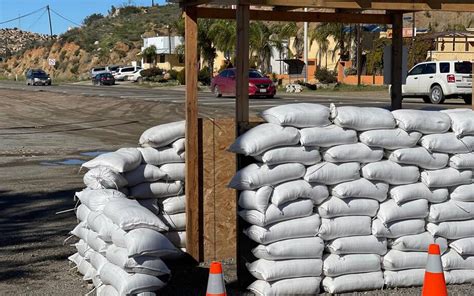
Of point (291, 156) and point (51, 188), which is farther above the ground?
point (291, 156)

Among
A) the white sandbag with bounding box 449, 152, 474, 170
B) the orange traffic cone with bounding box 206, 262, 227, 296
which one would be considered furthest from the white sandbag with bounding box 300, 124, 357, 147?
the orange traffic cone with bounding box 206, 262, 227, 296

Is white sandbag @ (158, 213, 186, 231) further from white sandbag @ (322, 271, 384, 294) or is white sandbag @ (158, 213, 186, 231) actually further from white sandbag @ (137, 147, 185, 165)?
white sandbag @ (322, 271, 384, 294)

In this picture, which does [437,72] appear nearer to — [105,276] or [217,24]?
[105,276]

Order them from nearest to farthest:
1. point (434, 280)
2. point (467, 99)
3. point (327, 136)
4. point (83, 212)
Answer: point (434, 280), point (327, 136), point (83, 212), point (467, 99)

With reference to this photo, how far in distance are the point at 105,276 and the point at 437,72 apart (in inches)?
1125

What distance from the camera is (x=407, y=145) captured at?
7043 millimetres

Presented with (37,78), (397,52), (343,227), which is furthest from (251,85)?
(37,78)

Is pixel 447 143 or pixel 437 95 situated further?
pixel 437 95

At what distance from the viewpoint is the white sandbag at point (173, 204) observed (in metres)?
7.83

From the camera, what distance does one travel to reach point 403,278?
275 inches

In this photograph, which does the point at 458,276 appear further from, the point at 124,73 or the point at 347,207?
the point at 124,73

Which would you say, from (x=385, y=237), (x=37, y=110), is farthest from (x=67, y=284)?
(x=37, y=110)

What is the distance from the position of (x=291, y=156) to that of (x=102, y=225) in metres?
1.66

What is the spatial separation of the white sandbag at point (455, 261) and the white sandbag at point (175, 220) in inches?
97.6
